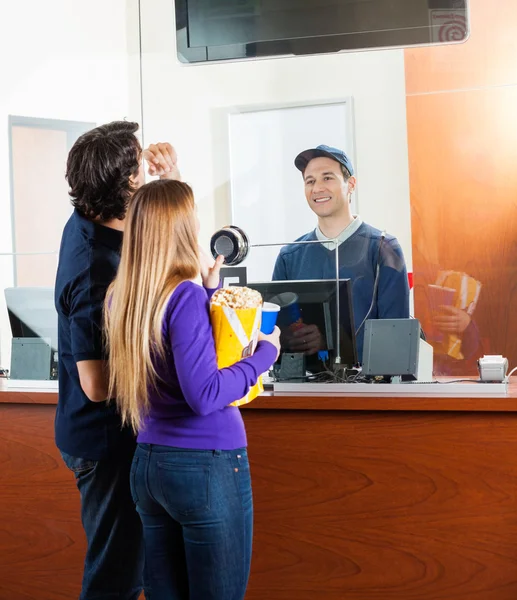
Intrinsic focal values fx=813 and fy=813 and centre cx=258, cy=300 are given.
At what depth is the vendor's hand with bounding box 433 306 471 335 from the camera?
348cm

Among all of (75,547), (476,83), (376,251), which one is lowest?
(75,547)

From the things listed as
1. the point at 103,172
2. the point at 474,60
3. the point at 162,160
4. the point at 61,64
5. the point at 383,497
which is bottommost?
the point at 383,497

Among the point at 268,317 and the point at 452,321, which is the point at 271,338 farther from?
the point at 452,321

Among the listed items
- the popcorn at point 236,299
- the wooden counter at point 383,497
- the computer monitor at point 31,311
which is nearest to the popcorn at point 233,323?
the popcorn at point 236,299

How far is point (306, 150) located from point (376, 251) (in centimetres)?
59

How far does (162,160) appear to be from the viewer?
2.42 m

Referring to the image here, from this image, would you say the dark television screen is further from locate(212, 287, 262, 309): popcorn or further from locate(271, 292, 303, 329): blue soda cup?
locate(212, 287, 262, 309): popcorn

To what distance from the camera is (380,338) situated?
8.48 feet

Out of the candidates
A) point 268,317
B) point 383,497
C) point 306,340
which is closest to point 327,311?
point 306,340

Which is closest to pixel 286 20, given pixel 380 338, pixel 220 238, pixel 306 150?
pixel 306 150

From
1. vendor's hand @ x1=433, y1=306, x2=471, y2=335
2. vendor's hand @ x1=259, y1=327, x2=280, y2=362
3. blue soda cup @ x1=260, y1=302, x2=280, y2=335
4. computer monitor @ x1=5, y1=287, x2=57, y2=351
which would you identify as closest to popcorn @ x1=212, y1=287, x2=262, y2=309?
vendor's hand @ x1=259, y1=327, x2=280, y2=362

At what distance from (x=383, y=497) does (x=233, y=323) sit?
1.00 metres

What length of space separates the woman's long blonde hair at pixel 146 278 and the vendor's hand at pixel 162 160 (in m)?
0.72

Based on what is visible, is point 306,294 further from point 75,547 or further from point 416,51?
point 416,51
